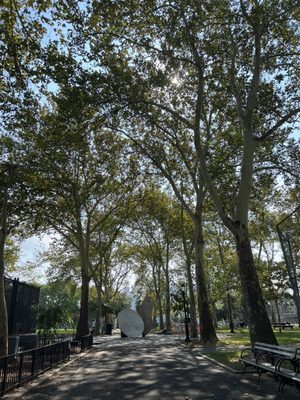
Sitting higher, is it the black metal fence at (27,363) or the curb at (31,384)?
the black metal fence at (27,363)

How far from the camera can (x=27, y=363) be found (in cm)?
1034

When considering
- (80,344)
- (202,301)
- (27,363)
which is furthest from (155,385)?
(80,344)

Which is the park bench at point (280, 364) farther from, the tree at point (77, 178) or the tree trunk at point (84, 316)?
the tree trunk at point (84, 316)

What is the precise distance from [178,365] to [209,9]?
42.9 feet

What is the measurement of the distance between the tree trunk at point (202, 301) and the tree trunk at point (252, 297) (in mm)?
8079

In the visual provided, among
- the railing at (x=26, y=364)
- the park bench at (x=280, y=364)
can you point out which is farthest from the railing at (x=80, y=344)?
the park bench at (x=280, y=364)

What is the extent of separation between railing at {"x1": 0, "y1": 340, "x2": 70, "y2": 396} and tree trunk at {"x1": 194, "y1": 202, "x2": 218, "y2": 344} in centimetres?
887

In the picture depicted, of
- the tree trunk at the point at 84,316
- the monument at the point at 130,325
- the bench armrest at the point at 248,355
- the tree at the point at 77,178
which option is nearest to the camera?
the bench armrest at the point at 248,355

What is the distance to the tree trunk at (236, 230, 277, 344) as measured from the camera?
12469 millimetres

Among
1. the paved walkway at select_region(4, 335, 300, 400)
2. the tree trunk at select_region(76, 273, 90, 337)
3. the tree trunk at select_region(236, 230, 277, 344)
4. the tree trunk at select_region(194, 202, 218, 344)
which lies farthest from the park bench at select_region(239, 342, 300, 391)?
the tree trunk at select_region(76, 273, 90, 337)

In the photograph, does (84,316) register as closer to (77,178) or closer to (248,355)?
(77,178)

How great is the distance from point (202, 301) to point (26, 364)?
41.8ft

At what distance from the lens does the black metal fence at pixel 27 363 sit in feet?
27.0

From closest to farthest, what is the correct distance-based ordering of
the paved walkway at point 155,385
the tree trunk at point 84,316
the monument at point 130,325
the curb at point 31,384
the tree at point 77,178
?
the paved walkway at point 155,385 → the curb at point 31,384 → the tree at point 77,178 → the tree trunk at point 84,316 → the monument at point 130,325
